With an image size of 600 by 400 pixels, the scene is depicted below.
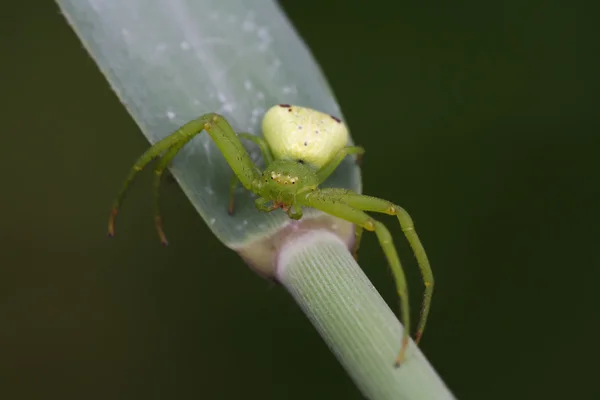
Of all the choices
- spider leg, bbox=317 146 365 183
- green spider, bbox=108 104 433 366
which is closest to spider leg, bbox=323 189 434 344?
green spider, bbox=108 104 433 366

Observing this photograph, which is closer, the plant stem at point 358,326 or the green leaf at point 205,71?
the plant stem at point 358,326

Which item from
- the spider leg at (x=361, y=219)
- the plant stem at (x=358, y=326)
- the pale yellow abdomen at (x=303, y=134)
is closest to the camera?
the plant stem at (x=358, y=326)

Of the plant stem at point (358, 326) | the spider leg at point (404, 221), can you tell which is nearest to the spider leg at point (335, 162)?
the spider leg at point (404, 221)

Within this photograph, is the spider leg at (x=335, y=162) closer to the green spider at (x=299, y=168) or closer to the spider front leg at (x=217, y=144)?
the green spider at (x=299, y=168)

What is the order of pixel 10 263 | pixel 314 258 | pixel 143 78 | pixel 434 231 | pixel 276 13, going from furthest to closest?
pixel 10 263, pixel 434 231, pixel 276 13, pixel 143 78, pixel 314 258

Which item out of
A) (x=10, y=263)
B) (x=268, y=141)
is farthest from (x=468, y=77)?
(x=10, y=263)

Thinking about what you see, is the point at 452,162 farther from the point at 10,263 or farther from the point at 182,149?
the point at 10,263
